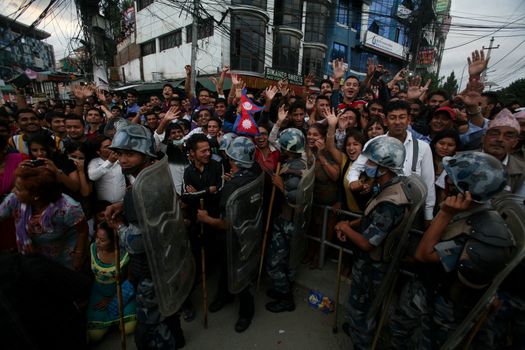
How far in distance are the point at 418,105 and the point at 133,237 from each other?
189 inches

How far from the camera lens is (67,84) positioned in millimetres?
28969

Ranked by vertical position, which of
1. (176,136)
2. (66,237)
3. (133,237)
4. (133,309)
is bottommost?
(133,309)

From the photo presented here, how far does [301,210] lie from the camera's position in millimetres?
2617

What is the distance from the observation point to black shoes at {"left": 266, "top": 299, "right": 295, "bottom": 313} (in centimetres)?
286

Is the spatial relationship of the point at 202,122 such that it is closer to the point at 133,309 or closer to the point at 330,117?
the point at 330,117

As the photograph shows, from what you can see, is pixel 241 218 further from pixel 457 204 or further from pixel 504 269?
pixel 504 269

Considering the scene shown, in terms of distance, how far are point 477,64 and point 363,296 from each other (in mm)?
3933

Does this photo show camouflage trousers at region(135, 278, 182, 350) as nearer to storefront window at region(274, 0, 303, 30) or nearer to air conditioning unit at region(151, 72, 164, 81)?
storefront window at region(274, 0, 303, 30)

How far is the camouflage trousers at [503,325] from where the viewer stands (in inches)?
70.9

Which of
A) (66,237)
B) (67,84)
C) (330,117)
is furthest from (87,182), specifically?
(67,84)

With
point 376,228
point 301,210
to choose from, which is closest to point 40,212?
point 301,210

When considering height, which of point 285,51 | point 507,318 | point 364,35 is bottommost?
point 507,318

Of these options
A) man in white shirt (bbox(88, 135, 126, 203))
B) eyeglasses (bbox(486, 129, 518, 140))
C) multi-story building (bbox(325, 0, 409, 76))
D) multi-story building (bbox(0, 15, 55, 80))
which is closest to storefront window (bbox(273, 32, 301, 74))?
multi-story building (bbox(325, 0, 409, 76))

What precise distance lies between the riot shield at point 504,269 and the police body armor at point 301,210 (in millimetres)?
1407
